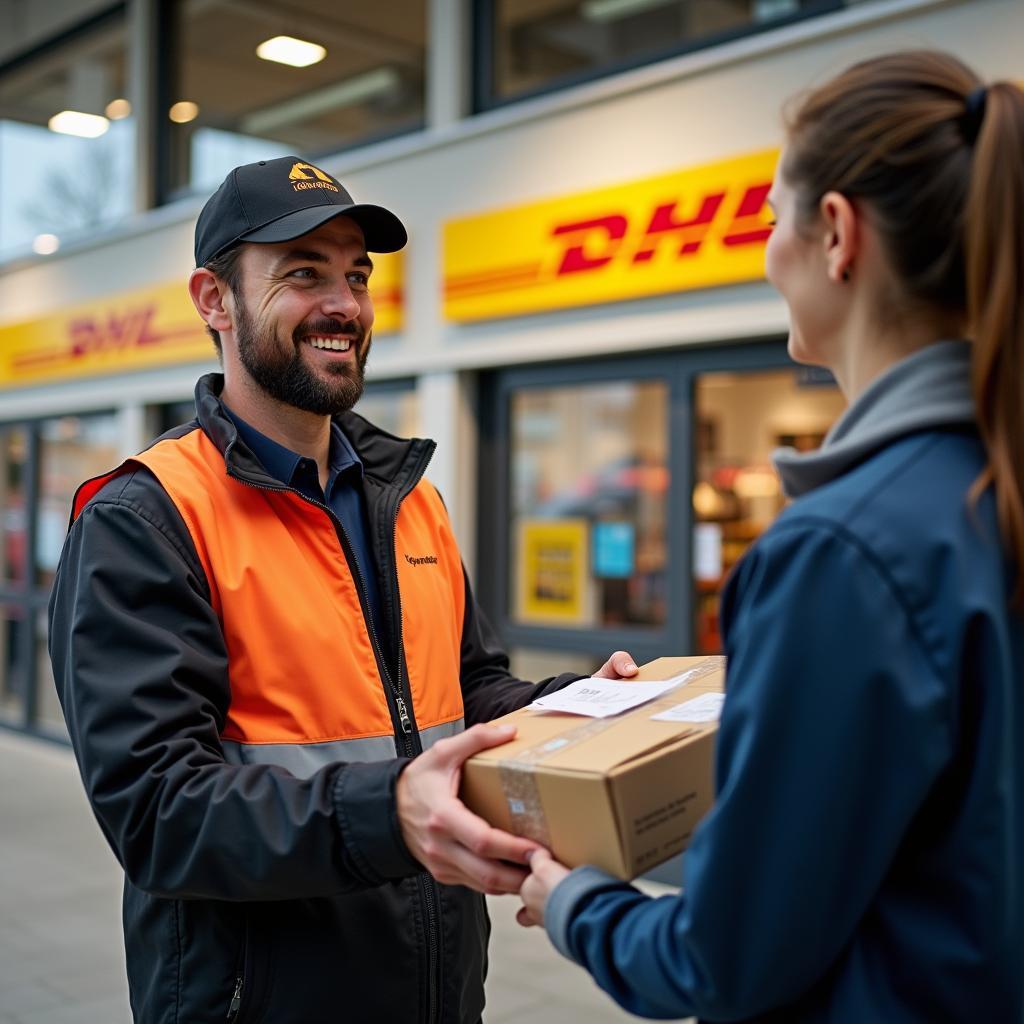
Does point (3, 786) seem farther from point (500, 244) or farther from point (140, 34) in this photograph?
point (140, 34)

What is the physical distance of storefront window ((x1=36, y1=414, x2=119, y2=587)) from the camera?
354 inches

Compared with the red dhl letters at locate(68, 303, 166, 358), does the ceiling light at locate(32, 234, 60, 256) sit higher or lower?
higher

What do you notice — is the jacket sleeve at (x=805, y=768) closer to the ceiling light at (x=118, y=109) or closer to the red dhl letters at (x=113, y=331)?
the red dhl letters at (x=113, y=331)

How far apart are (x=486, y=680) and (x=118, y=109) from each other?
8.30 meters

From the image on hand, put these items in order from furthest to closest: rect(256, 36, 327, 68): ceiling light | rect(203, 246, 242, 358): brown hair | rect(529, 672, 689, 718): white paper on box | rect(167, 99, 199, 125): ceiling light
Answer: rect(167, 99, 199, 125): ceiling light
rect(256, 36, 327, 68): ceiling light
rect(203, 246, 242, 358): brown hair
rect(529, 672, 689, 718): white paper on box

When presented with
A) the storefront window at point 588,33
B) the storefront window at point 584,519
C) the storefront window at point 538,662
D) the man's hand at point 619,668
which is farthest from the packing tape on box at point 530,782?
the storefront window at point 538,662

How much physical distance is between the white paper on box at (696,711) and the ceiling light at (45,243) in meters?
9.09

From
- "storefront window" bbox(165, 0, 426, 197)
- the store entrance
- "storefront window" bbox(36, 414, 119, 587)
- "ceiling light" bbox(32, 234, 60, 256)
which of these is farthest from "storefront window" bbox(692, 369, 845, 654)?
"ceiling light" bbox(32, 234, 60, 256)

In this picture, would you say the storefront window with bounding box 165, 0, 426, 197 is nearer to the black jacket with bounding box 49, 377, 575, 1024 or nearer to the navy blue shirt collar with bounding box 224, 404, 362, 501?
the navy blue shirt collar with bounding box 224, 404, 362, 501

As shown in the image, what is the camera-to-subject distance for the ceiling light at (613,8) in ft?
19.5

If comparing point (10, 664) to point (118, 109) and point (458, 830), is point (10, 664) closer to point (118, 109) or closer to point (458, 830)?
point (118, 109)

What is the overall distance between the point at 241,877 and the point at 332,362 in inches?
34.8

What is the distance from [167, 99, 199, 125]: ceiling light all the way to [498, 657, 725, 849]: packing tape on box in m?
8.11

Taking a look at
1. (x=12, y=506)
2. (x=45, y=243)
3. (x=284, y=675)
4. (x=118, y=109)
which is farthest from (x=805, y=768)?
(x=12, y=506)
